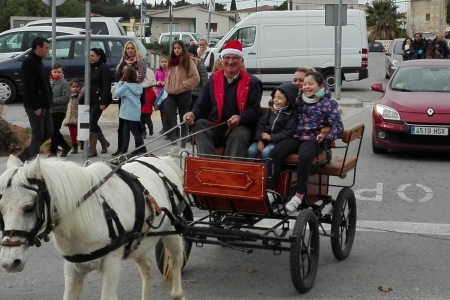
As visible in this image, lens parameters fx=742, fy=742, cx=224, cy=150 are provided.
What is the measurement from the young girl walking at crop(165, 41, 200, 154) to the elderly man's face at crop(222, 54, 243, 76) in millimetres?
5757

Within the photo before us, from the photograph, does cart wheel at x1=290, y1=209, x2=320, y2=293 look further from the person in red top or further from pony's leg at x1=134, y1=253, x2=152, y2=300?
pony's leg at x1=134, y1=253, x2=152, y2=300

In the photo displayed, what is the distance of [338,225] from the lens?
22.2 ft

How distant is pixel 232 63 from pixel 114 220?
2.46 m

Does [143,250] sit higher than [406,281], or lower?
higher

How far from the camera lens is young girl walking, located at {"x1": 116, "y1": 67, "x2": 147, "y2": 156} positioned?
1218 centimetres

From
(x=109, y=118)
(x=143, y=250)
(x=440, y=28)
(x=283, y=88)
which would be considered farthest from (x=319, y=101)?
(x=440, y=28)

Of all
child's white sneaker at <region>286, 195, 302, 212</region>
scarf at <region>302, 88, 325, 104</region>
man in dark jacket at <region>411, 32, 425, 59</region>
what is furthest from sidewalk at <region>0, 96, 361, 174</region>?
man in dark jacket at <region>411, 32, 425, 59</region>

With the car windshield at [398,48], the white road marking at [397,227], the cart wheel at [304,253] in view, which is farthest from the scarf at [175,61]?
the car windshield at [398,48]

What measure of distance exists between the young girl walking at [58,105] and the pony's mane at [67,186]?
312 inches

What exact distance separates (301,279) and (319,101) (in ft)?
5.47

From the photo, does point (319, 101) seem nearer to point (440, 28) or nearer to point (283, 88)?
point (283, 88)

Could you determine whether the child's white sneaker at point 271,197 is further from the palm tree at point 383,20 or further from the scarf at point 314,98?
the palm tree at point 383,20

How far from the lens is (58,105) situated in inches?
489

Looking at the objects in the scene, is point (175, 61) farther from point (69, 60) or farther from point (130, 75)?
point (69, 60)
